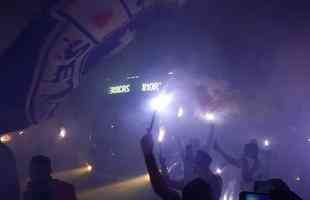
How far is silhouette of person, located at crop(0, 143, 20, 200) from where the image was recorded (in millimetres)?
5129

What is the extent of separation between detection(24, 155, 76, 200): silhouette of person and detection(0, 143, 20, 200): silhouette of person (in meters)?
0.36

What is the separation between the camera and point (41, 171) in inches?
196

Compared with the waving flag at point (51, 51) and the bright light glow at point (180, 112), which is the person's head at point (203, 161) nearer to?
the waving flag at point (51, 51)

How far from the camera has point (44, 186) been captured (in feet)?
16.1

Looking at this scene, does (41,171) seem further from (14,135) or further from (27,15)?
(14,135)

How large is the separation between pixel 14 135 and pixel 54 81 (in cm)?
2096

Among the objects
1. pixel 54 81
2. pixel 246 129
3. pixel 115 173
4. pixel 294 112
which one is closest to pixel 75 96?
pixel 115 173

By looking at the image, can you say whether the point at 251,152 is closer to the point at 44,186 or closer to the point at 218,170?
the point at 218,170

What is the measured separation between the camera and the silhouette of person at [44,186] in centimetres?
485

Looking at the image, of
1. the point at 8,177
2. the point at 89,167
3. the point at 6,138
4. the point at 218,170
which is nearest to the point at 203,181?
the point at 8,177

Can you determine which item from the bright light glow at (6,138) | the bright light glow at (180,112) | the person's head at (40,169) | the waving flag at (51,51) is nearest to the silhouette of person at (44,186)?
the person's head at (40,169)

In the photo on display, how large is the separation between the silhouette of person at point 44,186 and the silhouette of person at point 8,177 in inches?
14.4

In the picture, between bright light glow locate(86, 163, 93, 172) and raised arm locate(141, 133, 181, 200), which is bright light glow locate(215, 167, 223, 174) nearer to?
raised arm locate(141, 133, 181, 200)

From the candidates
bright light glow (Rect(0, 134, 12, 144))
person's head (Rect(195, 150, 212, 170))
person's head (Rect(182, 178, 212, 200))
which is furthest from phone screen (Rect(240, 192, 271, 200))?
bright light glow (Rect(0, 134, 12, 144))
